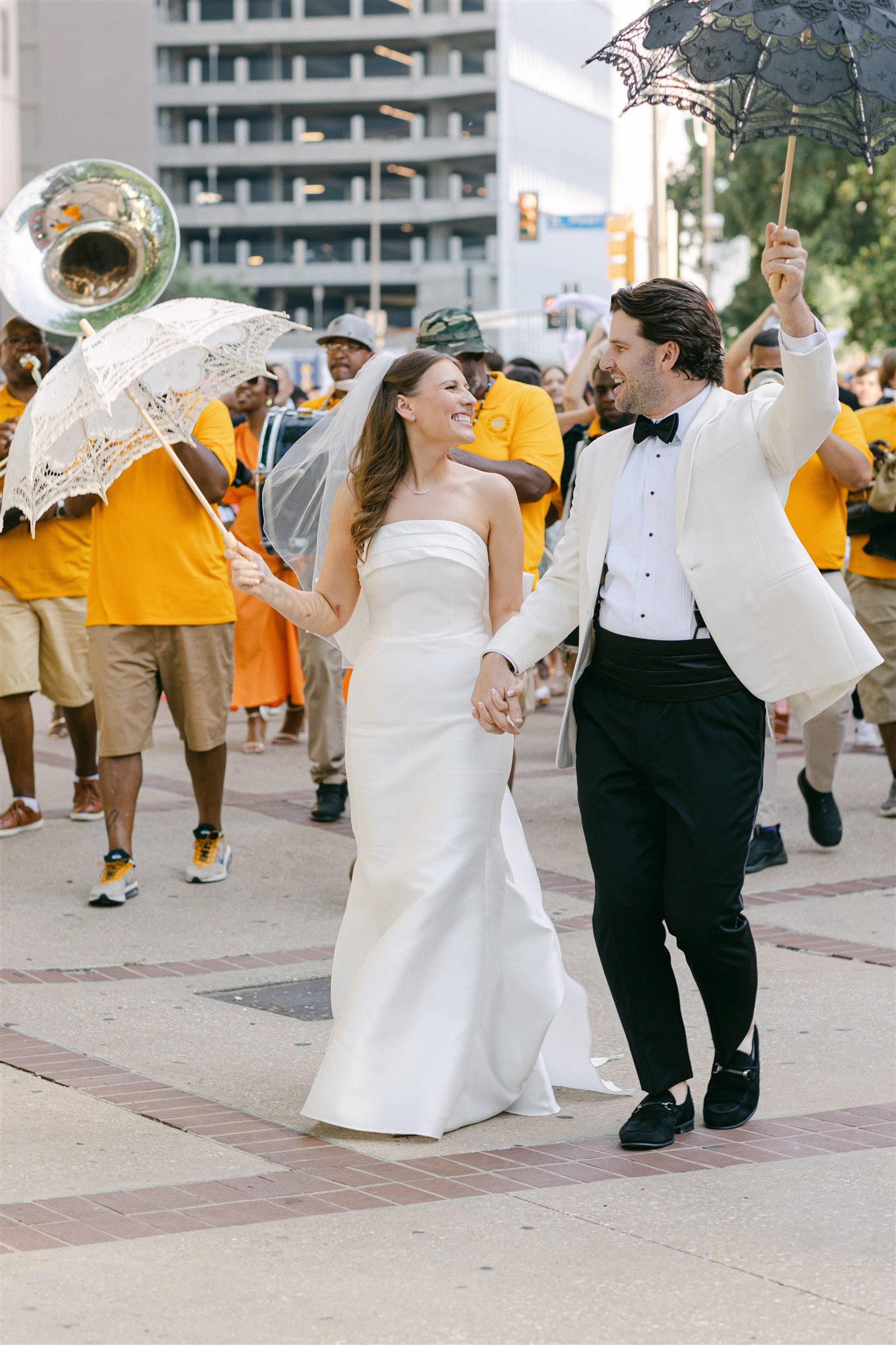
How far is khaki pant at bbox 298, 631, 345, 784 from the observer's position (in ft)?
28.9

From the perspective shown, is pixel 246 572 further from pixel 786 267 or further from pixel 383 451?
pixel 786 267

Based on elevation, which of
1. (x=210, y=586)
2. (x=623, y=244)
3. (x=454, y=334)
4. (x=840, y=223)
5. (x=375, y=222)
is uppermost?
(x=375, y=222)

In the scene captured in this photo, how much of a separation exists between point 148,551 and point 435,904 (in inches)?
121

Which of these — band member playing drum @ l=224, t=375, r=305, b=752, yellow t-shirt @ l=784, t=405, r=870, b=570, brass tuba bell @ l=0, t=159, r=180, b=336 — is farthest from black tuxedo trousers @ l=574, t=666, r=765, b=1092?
band member playing drum @ l=224, t=375, r=305, b=752

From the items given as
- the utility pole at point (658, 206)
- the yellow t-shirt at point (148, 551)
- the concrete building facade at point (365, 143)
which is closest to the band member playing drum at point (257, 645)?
the yellow t-shirt at point (148, 551)

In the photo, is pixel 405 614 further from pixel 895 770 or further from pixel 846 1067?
pixel 895 770

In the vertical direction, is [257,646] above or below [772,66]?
below

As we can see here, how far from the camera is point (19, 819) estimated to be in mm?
8672

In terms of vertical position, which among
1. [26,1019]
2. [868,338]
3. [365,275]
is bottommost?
[26,1019]

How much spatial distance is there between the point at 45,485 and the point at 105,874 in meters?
1.69

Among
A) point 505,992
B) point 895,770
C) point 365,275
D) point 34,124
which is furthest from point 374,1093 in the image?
point 34,124

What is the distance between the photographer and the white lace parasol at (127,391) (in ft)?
19.3

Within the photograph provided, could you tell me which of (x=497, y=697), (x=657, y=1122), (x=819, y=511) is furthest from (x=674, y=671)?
(x=819, y=511)

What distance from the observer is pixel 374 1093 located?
14.8 feet
